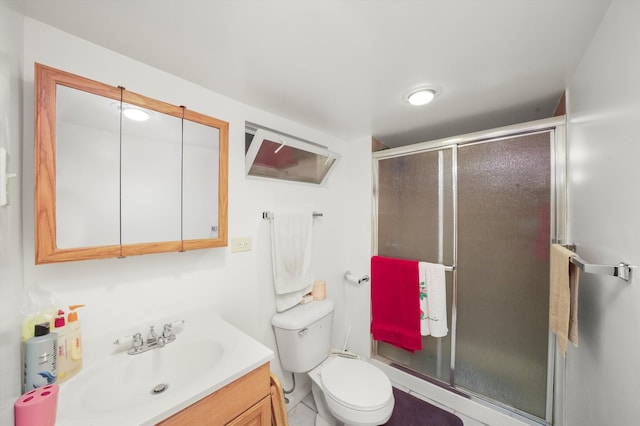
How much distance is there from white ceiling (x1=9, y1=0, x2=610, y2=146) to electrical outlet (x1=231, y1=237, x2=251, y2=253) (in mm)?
881

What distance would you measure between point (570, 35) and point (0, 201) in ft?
6.29

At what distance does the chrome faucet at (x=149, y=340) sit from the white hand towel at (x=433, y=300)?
5.39ft

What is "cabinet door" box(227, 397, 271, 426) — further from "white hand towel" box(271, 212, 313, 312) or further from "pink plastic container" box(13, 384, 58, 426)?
"white hand towel" box(271, 212, 313, 312)

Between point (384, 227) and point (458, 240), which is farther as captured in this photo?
point (384, 227)

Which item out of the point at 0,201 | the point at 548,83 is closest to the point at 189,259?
the point at 0,201

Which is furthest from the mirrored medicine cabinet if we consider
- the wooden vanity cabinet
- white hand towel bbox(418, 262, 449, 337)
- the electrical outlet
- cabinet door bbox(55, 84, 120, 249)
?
white hand towel bbox(418, 262, 449, 337)

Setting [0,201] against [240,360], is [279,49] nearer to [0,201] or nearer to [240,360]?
[0,201]

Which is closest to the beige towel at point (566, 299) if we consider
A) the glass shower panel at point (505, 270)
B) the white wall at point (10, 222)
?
the glass shower panel at point (505, 270)

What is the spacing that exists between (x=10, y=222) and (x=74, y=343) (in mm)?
492

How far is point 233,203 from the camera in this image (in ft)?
4.79

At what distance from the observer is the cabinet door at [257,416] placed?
3.01ft

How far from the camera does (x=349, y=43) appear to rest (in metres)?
0.99

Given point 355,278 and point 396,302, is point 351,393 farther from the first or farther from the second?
point 355,278

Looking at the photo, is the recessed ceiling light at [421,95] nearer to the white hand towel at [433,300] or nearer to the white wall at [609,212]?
the white wall at [609,212]
